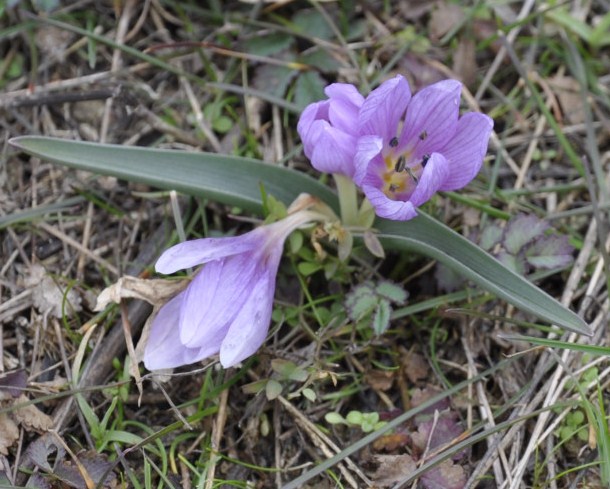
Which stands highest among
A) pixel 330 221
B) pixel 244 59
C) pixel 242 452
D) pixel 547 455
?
pixel 244 59

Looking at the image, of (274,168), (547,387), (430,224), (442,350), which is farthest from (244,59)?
(547,387)

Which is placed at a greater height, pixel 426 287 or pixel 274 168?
pixel 274 168

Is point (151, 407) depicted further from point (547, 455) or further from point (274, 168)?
point (547, 455)

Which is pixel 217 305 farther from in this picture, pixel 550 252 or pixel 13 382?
pixel 550 252

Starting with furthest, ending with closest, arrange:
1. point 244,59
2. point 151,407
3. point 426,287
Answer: point 244,59 < point 426,287 < point 151,407

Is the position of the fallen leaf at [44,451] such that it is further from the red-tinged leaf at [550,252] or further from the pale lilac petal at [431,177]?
the red-tinged leaf at [550,252]

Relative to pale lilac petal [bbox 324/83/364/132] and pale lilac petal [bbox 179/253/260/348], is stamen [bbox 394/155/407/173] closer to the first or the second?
pale lilac petal [bbox 324/83/364/132]

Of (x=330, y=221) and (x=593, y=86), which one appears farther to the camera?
(x=593, y=86)
